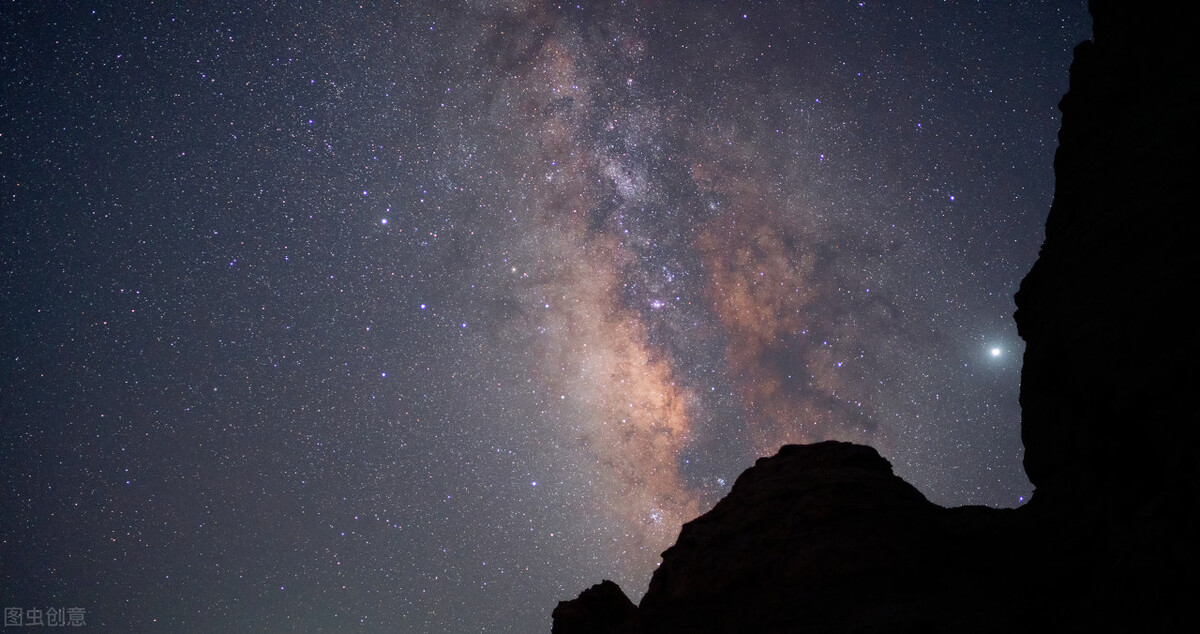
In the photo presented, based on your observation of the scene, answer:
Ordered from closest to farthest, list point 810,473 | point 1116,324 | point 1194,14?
1. point 1116,324
2. point 1194,14
3. point 810,473

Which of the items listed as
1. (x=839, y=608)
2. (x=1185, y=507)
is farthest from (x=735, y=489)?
(x=1185, y=507)

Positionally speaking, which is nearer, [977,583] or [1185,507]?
[1185,507]

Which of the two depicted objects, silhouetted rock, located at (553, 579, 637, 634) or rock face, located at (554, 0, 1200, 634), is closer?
rock face, located at (554, 0, 1200, 634)

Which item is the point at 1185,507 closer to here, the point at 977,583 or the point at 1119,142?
the point at 977,583

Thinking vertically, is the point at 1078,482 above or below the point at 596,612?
below

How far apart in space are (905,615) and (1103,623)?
7.32 ft

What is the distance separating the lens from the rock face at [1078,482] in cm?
713

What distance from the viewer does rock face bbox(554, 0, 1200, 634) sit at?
7.13 metres

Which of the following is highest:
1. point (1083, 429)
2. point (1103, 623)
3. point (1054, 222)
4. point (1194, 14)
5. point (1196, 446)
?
point (1194, 14)

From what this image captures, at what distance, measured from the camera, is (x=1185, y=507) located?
6648mm

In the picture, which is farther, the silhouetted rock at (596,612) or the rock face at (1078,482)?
the silhouetted rock at (596,612)

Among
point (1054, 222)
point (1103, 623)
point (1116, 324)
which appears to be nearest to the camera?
point (1103, 623)

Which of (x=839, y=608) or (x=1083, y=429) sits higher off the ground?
(x=1083, y=429)

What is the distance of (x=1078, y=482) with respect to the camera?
884 centimetres
